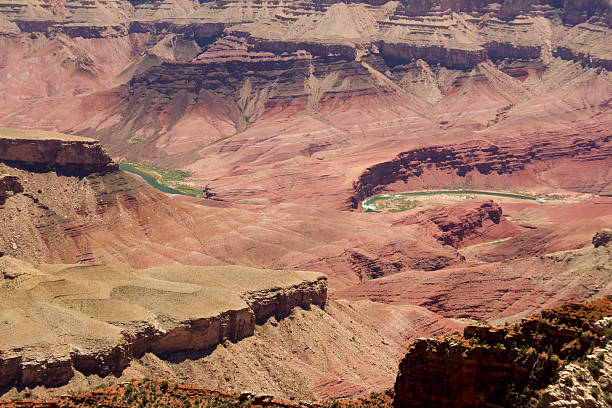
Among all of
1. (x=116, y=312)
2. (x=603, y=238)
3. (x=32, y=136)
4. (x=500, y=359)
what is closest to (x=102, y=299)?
(x=116, y=312)

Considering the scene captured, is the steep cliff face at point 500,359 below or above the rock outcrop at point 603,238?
above

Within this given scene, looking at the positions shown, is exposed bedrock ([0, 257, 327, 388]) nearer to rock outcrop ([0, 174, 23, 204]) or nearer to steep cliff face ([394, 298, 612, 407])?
steep cliff face ([394, 298, 612, 407])

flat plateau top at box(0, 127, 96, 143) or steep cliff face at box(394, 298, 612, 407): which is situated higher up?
steep cliff face at box(394, 298, 612, 407)

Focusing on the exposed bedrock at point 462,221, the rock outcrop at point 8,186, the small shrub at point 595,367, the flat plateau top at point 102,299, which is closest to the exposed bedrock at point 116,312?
the flat plateau top at point 102,299

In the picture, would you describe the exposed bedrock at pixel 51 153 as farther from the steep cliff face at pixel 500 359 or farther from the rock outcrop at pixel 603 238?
the steep cliff face at pixel 500 359

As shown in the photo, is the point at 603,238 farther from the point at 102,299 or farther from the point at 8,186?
the point at 8,186

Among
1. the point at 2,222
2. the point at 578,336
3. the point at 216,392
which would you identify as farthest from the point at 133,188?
the point at 578,336

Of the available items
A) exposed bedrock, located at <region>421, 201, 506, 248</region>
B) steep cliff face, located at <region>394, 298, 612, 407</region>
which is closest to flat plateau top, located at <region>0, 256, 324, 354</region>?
steep cliff face, located at <region>394, 298, 612, 407</region>
